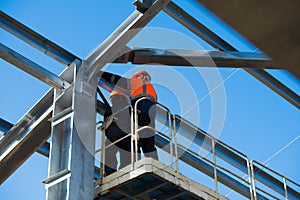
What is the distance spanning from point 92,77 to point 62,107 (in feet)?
2.59

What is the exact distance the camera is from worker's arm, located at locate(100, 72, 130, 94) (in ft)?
35.7

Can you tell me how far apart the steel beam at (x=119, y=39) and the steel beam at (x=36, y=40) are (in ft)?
1.45

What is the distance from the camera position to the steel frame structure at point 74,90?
9070 mm

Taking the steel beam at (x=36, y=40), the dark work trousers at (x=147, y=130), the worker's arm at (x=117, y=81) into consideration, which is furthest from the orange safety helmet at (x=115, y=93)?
the steel beam at (x=36, y=40)

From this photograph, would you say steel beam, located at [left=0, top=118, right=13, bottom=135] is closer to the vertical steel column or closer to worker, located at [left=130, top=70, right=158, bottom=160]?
the vertical steel column

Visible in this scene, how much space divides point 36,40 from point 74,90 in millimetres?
1316

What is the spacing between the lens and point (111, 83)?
11.0m

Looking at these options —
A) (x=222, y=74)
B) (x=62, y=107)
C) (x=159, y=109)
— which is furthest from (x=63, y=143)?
(x=222, y=74)

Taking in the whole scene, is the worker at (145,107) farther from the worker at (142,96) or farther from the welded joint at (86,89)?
the welded joint at (86,89)

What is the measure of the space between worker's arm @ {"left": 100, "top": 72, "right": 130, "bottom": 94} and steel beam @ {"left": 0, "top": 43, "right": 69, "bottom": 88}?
88 centimetres

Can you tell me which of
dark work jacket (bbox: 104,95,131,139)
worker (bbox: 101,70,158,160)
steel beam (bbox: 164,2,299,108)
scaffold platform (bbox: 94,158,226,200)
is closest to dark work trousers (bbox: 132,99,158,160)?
worker (bbox: 101,70,158,160)

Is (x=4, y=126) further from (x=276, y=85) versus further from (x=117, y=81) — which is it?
(x=276, y=85)

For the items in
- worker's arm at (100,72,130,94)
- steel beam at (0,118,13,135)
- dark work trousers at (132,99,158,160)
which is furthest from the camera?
steel beam at (0,118,13,135)

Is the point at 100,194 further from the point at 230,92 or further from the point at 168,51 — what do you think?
the point at 230,92
